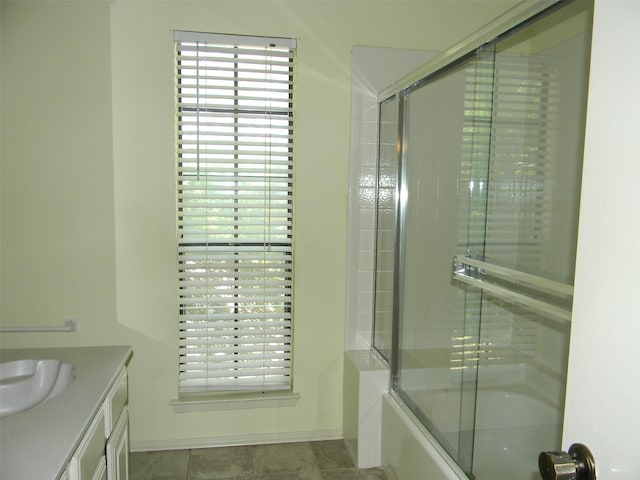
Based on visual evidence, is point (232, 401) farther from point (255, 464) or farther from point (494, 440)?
point (494, 440)

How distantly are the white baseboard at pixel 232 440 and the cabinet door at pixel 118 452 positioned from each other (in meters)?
0.63

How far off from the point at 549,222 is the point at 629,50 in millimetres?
1316

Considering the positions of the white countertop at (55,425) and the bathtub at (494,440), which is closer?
the white countertop at (55,425)

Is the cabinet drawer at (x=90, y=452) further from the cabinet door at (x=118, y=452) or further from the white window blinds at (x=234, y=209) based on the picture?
the white window blinds at (x=234, y=209)

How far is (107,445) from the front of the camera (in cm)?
176

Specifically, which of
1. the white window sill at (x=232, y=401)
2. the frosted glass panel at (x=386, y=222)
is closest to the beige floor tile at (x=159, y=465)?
the white window sill at (x=232, y=401)

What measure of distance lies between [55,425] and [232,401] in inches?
52.1

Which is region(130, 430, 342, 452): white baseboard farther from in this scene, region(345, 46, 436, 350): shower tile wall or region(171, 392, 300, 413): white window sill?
region(345, 46, 436, 350): shower tile wall

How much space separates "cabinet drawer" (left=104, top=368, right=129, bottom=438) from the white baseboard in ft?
2.21

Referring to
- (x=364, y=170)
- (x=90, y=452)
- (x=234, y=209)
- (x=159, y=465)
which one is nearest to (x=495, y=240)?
(x=364, y=170)

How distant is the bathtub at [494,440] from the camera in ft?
6.01

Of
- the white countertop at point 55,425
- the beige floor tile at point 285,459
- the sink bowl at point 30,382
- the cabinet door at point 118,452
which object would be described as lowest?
the beige floor tile at point 285,459

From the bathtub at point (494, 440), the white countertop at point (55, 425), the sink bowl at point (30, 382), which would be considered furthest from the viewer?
the bathtub at point (494, 440)

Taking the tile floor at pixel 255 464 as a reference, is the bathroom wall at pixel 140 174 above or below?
above
